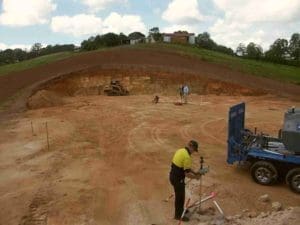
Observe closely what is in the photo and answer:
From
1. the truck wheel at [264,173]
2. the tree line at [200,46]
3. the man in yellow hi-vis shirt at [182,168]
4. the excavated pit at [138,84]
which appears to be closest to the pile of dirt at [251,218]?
the man in yellow hi-vis shirt at [182,168]

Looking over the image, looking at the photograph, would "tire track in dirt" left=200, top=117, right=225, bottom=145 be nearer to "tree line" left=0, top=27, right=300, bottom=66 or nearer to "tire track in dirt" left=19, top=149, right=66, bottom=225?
"tire track in dirt" left=19, top=149, right=66, bottom=225

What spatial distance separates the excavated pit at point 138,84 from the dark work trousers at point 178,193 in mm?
26412

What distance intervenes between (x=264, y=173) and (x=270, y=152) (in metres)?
A: 0.66

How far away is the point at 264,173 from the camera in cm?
1302

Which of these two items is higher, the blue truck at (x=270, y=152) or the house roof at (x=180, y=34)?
the house roof at (x=180, y=34)

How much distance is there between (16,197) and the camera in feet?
40.9

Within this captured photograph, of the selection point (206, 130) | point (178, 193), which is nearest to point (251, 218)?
point (178, 193)

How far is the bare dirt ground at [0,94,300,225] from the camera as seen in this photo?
37.5 feet

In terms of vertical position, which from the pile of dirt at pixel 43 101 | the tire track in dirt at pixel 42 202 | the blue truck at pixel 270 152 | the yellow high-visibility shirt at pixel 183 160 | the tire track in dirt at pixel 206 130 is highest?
the yellow high-visibility shirt at pixel 183 160

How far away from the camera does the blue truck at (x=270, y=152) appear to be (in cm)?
1238

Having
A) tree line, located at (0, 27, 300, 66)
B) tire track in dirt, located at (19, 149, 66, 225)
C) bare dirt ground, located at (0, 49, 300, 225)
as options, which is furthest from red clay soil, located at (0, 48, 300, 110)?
tire track in dirt, located at (19, 149, 66, 225)

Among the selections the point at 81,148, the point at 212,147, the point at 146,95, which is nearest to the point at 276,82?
the point at 146,95

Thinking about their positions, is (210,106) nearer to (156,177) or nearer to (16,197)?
(156,177)

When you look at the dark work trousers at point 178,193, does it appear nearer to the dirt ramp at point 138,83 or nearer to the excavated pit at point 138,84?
the excavated pit at point 138,84
